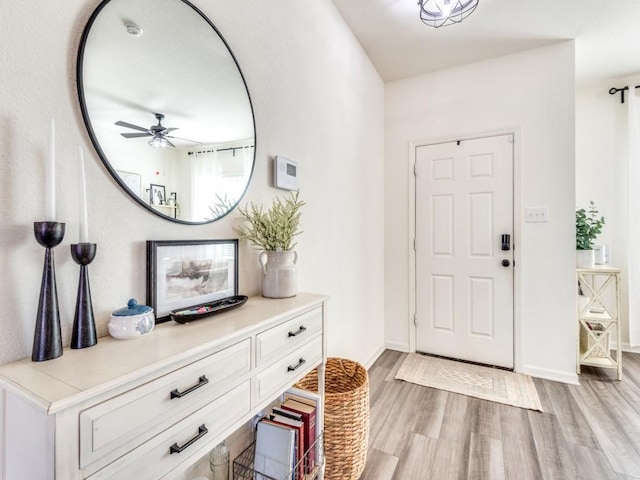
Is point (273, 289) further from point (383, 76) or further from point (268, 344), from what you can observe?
point (383, 76)

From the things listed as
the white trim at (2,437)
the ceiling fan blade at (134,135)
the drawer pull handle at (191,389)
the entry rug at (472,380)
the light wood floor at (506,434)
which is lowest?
the light wood floor at (506,434)

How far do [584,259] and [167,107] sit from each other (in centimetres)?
311

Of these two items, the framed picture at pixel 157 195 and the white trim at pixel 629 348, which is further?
the white trim at pixel 629 348

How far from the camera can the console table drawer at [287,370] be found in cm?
95

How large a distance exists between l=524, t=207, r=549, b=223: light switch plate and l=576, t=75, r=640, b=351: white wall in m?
1.01

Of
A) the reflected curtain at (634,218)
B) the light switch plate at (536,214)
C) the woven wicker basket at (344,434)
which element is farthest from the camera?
the reflected curtain at (634,218)


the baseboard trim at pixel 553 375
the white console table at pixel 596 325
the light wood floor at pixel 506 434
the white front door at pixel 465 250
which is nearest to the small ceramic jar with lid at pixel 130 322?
the light wood floor at pixel 506 434

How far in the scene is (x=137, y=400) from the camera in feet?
2.00

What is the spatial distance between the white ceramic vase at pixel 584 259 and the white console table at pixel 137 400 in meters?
2.75

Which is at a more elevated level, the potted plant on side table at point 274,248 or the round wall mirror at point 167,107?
the round wall mirror at point 167,107

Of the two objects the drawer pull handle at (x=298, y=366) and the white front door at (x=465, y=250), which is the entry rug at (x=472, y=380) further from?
the drawer pull handle at (x=298, y=366)

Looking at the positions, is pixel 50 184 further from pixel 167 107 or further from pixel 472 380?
pixel 472 380

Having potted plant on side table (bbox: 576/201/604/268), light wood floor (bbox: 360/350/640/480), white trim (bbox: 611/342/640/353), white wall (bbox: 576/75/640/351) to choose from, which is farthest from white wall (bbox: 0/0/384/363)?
white trim (bbox: 611/342/640/353)

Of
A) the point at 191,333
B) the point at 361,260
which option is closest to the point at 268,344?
the point at 191,333
